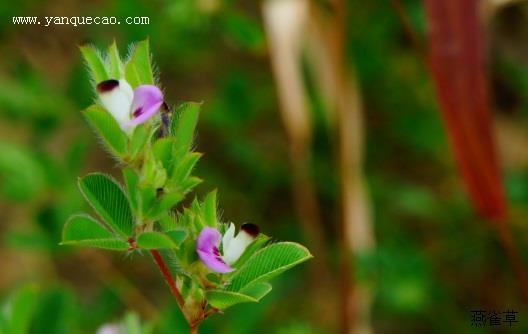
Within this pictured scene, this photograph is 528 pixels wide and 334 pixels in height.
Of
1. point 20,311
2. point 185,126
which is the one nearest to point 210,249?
point 185,126

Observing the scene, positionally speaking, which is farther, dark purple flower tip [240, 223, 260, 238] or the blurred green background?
the blurred green background

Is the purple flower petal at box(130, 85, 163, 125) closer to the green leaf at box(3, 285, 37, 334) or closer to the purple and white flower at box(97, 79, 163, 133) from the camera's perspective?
the purple and white flower at box(97, 79, 163, 133)

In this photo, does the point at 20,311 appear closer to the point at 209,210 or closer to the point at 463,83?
the point at 209,210

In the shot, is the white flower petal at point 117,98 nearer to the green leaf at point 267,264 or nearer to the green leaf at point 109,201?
the green leaf at point 109,201

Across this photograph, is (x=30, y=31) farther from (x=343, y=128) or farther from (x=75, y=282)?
(x=343, y=128)

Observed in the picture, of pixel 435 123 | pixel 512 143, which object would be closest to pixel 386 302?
pixel 435 123

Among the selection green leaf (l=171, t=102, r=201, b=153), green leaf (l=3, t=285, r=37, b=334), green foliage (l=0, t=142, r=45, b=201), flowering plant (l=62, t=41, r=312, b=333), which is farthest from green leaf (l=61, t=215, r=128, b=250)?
green foliage (l=0, t=142, r=45, b=201)

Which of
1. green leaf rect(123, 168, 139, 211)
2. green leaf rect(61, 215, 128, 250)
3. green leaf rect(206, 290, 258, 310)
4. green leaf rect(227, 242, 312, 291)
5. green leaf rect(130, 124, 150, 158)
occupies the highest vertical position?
green leaf rect(130, 124, 150, 158)
